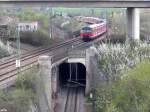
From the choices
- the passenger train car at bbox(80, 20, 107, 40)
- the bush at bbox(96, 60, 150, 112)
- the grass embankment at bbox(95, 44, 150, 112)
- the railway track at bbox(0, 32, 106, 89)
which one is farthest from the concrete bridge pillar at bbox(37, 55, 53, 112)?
the passenger train car at bbox(80, 20, 107, 40)

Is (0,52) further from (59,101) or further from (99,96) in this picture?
(99,96)

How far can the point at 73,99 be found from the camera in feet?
155

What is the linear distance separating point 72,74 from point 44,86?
2044 cm

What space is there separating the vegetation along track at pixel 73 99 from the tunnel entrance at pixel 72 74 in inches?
120

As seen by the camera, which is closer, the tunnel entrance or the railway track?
the railway track

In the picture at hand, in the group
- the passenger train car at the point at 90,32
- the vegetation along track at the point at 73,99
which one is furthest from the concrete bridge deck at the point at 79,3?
the passenger train car at the point at 90,32

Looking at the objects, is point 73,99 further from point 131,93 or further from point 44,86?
point 131,93

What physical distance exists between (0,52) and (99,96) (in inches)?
703

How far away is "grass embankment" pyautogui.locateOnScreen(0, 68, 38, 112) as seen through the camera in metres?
30.2

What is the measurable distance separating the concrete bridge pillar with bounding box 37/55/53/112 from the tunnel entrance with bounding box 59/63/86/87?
592 inches

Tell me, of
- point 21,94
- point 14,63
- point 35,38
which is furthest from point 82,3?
point 21,94

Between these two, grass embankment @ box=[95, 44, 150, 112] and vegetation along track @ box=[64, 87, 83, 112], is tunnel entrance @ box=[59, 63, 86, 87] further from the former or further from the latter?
grass embankment @ box=[95, 44, 150, 112]

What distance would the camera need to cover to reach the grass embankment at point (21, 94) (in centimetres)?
3022

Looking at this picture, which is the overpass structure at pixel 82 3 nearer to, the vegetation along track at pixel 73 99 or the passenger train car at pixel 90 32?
the vegetation along track at pixel 73 99
